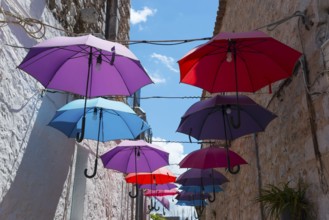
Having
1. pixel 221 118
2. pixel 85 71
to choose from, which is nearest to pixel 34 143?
pixel 85 71

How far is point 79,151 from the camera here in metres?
5.75

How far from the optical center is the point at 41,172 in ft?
13.9

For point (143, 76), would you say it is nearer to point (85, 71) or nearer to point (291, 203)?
Result: point (85, 71)

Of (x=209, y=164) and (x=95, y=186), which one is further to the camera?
(x=95, y=186)

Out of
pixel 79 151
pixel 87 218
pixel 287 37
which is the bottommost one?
pixel 87 218

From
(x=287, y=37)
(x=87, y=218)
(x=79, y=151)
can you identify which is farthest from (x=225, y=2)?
(x=87, y=218)

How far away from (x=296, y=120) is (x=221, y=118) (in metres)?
0.93

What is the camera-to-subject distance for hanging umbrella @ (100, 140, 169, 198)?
550 cm

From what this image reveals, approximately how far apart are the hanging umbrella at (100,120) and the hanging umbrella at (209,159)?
1.05 meters

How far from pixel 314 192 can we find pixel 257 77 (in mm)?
1263

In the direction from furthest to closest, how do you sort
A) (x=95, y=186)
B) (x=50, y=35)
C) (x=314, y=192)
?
(x=95, y=186)
(x=50, y=35)
(x=314, y=192)

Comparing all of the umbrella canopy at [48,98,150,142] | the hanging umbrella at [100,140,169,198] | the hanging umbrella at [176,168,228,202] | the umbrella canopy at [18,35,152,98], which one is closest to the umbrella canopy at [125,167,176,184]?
the hanging umbrella at [176,168,228,202]

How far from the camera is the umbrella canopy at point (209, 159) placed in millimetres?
5236

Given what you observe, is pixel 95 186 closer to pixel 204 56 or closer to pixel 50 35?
pixel 50 35
